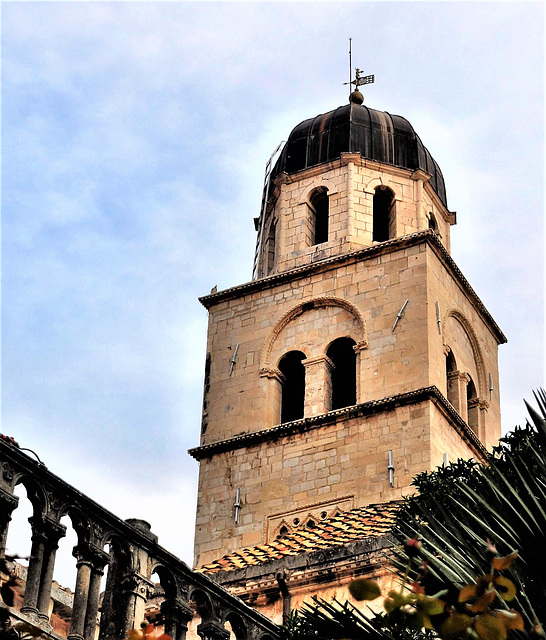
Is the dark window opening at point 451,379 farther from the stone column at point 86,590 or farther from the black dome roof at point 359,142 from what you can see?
the stone column at point 86,590

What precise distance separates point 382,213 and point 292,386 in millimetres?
4599

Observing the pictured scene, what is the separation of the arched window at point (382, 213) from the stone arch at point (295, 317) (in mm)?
2283

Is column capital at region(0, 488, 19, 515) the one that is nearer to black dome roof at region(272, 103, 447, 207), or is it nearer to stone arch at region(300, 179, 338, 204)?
stone arch at region(300, 179, 338, 204)

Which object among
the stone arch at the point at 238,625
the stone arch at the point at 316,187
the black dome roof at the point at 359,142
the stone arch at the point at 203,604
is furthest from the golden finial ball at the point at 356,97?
the stone arch at the point at 203,604

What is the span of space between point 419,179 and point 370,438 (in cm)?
682

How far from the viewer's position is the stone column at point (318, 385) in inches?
1021

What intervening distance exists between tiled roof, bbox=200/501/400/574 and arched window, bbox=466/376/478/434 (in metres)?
4.39

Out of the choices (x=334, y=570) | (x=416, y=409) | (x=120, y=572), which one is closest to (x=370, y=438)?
(x=416, y=409)

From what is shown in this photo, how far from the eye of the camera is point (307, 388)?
2627 centimetres

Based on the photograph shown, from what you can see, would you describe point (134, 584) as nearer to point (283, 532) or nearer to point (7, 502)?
point (7, 502)

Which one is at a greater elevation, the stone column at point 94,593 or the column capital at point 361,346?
the column capital at point 361,346

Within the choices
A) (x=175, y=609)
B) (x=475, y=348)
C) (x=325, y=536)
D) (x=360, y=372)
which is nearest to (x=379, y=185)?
(x=475, y=348)

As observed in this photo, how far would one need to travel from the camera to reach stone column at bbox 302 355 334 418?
25922 mm

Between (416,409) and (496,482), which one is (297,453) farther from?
(496,482)
